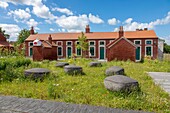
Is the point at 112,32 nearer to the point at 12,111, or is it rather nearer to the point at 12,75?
the point at 12,75

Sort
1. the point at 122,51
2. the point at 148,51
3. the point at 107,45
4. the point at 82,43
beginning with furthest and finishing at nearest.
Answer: the point at 148,51, the point at 82,43, the point at 107,45, the point at 122,51

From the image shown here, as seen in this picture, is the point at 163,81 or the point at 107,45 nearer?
the point at 163,81

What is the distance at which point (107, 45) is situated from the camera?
78.7 feet

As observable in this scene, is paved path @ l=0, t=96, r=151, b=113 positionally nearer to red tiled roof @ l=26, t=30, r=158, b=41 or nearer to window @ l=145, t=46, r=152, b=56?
window @ l=145, t=46, r=152, b=56

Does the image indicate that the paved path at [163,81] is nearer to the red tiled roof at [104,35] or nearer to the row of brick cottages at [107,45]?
the row of brick cottages at [107,45]

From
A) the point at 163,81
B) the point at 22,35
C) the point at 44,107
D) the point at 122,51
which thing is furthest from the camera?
the point at 22,35

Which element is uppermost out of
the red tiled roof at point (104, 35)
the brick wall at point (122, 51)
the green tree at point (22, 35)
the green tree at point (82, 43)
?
the green tree at point (22, 35)

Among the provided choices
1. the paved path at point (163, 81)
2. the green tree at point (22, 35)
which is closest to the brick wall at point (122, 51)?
the paved path at point (163, 81)

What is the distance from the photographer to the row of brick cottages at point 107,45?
22625mm

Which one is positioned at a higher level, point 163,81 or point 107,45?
point 107,45

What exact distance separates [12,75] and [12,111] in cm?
409

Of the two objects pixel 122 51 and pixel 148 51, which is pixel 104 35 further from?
pixel 122 51

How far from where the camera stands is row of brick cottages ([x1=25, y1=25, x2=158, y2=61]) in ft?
74.2

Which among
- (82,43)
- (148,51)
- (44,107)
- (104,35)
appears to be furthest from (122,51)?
(44,107)
